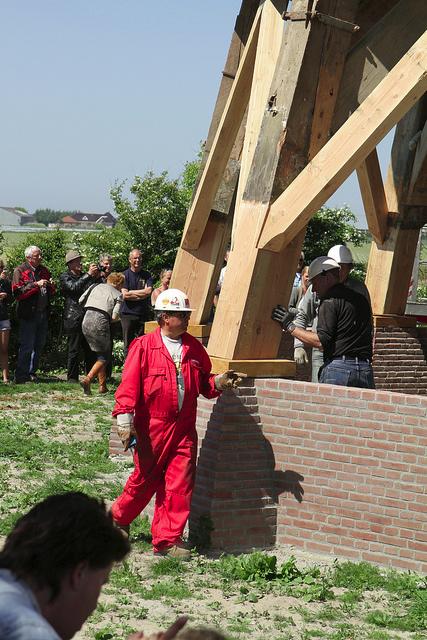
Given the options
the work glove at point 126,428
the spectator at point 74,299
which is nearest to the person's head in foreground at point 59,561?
the work glove at point 126,428

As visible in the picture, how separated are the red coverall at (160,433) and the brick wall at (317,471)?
38 cm

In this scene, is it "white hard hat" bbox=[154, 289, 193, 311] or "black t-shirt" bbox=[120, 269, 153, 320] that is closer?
"white hard hat" bbox=[154, 289, 193, 311]

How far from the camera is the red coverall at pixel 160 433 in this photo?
7758mm

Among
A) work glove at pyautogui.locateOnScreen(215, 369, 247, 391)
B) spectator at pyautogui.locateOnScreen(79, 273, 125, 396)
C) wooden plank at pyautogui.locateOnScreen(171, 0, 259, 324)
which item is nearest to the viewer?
work glove at pyautogui.locateOnScreen(215, 369, 247, 391)

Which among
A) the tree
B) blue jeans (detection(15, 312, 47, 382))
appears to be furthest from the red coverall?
the tree

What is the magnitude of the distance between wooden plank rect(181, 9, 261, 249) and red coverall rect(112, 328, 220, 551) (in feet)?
9.09

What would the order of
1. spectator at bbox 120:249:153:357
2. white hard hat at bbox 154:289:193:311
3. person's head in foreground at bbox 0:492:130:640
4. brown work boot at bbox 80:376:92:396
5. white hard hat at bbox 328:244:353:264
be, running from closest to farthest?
person's head in foreground at bbox 0:492:130:640 < white hard hat at bbox 154:289:193:311 < white hard hat at bbox 328:244:353:264 < brown work boot at bbox 80:376:92:396 < spectator at bbox 120:249:153:357

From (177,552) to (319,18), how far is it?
4.04 meters

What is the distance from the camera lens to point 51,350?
60.6 feet

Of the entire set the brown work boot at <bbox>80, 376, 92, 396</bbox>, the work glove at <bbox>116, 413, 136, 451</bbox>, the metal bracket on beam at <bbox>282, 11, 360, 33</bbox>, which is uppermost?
the metal bracket on beam at <bbox>282, 11, 360, 33</bbox>

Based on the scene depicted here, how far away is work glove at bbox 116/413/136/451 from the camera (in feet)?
25.0

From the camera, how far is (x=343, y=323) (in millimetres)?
8648

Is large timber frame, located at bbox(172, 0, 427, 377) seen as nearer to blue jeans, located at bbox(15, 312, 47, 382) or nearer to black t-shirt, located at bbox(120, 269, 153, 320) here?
black t-shirt, located at bbox(120, 269, 153, 320)

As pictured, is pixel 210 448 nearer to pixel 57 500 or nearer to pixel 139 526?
pixel 139 526
